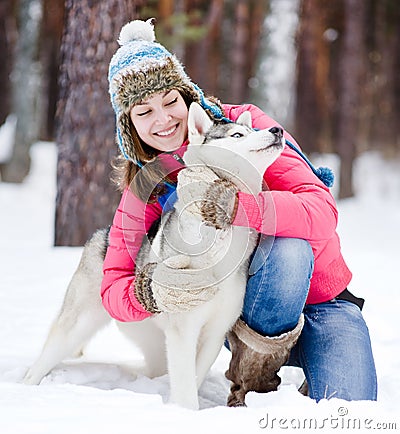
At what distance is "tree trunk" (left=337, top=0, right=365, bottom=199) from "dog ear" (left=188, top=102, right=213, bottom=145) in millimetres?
8054

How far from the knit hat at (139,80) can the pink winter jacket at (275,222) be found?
0.63 feet

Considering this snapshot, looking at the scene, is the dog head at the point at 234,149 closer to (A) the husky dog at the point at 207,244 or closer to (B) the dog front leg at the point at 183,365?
(A) the husky dog at the point at 207,244

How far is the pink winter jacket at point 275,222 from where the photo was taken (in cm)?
212

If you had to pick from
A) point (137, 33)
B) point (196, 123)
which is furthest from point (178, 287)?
point (137, 33)

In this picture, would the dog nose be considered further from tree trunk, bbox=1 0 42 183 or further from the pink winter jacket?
tree trunk, bbox=1 0 42 183

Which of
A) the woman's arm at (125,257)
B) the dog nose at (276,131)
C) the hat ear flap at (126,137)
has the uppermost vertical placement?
the dog nose at (276,131)

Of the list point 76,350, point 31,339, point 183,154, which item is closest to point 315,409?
point 183,154

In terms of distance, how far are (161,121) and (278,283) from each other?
765 millimetres

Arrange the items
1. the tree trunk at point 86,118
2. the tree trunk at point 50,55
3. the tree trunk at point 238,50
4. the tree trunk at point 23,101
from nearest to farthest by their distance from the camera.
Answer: the tree trunk at point 86,118
the tree trunk at point 23,101
the tree trunk at point 238,50
the tree trunk at point 50,55

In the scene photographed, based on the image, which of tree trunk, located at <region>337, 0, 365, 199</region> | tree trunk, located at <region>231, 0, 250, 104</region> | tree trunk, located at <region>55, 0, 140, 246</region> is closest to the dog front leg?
tree trunk, located at <region>55, 0, 140, 246</region>

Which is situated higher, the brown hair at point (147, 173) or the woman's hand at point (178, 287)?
the brown hair at point (147, 173)

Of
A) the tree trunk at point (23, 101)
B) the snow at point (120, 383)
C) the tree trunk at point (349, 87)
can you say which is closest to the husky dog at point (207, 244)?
the snow at point (120, 383)

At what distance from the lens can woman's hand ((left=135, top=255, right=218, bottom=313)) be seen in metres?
2.06

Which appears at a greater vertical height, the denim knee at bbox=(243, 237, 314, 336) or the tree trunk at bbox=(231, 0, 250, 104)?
the tree trunk at bbox=(231, 0, 250, 104)
